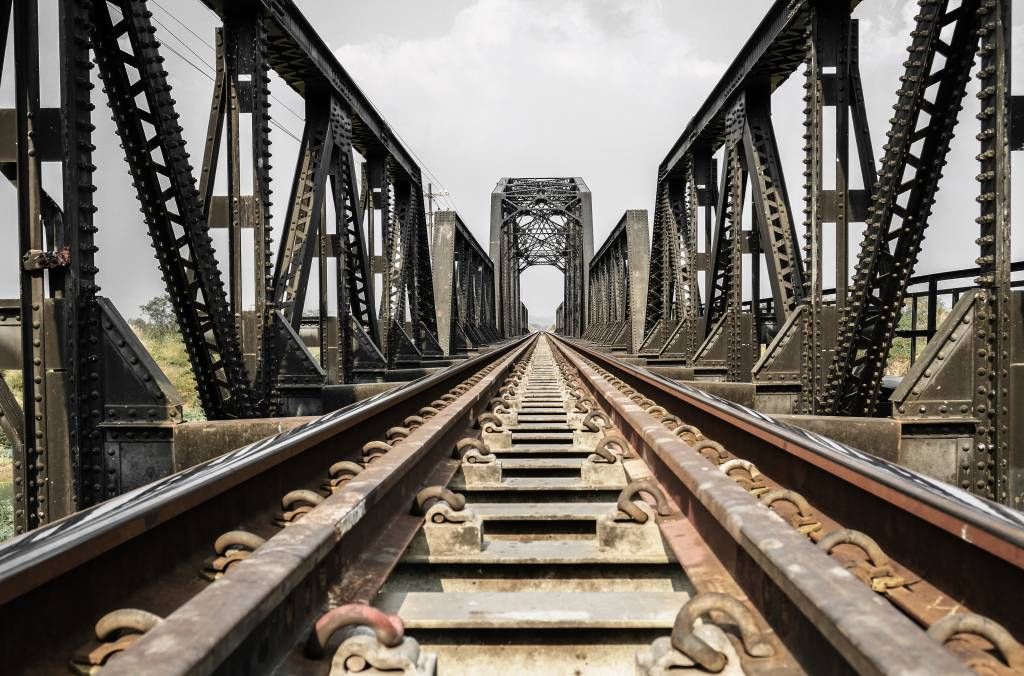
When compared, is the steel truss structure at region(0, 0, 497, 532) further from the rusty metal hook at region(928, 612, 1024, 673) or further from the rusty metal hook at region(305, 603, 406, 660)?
the rusty metal hook at region(928, 612, 1024, 673)

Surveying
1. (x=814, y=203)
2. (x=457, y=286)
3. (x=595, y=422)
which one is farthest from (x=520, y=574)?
(x=457, y=286)

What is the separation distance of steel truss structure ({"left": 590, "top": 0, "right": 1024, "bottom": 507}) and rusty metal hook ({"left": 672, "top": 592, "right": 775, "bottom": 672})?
3159 mm

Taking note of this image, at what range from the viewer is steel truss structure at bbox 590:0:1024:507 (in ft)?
14.1

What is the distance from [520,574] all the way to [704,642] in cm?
115

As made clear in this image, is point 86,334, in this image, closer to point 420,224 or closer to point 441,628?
point 441,628

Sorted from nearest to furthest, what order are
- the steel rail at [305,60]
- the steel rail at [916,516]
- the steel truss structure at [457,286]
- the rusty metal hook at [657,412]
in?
the steel rail at [916,516]
the rusty metal hook at [657,412]
the steel rail at [305,60]
the steel truss structure at [457,286]

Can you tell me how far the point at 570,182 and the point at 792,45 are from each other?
171 feet

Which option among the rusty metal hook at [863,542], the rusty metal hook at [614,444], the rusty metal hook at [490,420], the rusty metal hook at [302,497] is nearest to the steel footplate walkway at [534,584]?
the rusty metal hook at [614,444]

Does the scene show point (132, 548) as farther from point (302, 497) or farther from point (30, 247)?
point (30, 247)

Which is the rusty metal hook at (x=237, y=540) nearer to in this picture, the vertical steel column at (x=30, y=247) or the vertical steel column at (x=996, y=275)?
the vertical steel column at (x=30, y=247)

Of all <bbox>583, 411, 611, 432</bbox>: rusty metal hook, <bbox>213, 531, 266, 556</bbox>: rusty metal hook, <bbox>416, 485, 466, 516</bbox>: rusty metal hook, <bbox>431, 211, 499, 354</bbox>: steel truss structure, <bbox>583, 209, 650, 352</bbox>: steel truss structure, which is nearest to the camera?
<bbox>213, 531, 266, 556</bbox>: rusty metal hook

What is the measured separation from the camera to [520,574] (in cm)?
278

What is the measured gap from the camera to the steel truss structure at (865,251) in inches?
169

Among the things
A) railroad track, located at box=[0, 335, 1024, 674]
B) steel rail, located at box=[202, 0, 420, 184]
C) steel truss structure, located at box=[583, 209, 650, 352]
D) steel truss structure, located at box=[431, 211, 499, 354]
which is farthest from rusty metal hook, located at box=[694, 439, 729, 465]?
steel truss structure, located at box=[431, 211, 499, 354]
